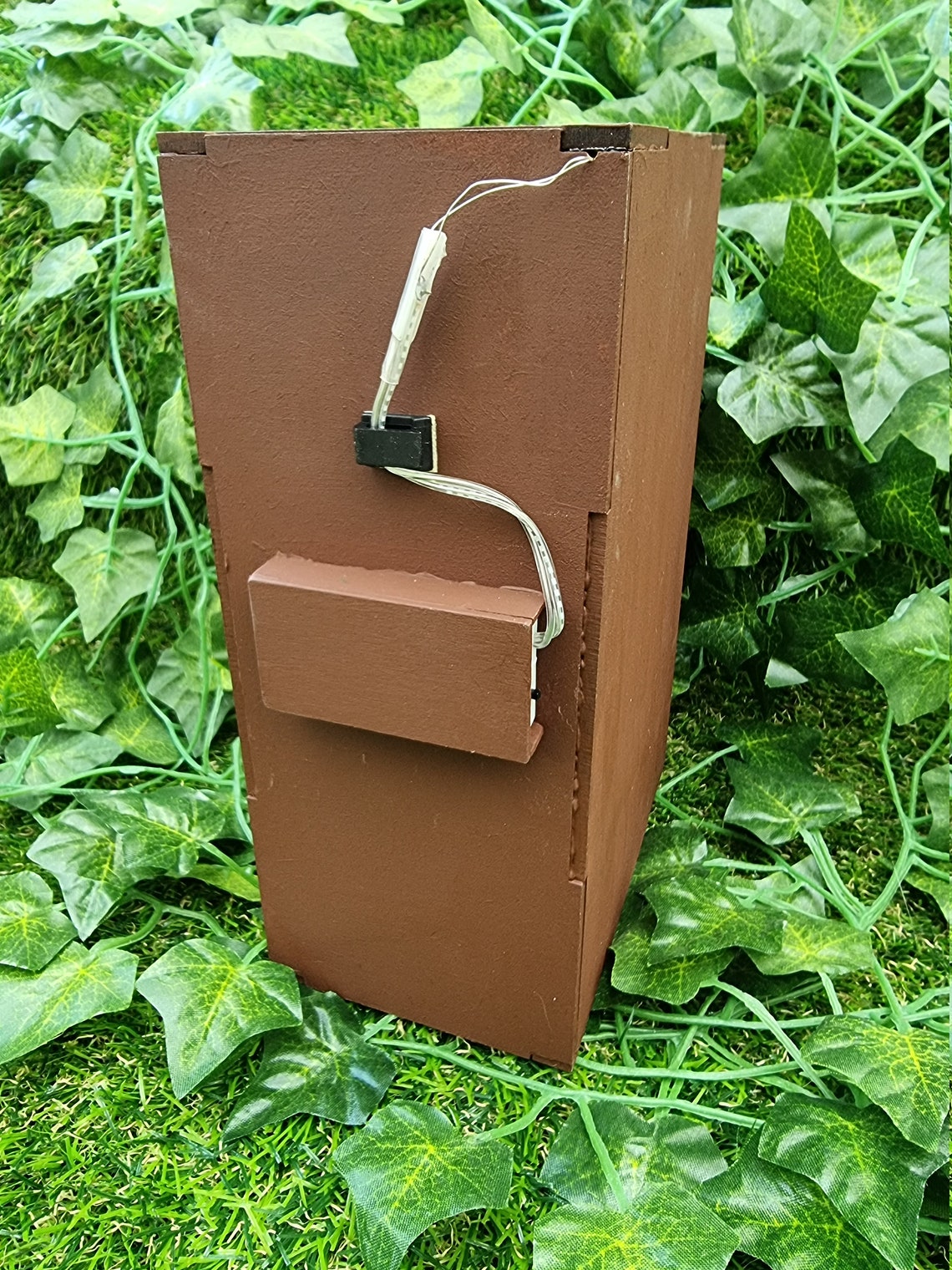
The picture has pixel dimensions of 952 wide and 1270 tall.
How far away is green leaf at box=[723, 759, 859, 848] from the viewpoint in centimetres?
108

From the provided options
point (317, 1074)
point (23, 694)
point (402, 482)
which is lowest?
point (317, 1074)

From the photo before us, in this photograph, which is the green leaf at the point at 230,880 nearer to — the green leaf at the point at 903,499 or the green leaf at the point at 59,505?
the green leaf at the point at 59,505

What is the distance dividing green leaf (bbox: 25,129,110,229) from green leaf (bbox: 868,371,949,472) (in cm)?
98

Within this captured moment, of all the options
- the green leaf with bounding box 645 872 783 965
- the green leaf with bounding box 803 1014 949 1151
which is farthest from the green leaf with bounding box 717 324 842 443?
the green leaf with bounding box 803 1014 949 1151

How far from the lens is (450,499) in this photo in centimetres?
66

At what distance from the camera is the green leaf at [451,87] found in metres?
1.06

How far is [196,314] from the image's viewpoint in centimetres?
68

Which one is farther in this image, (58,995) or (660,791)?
(660,791)

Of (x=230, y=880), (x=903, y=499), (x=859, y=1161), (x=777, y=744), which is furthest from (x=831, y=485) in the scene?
(x=230, y=880)

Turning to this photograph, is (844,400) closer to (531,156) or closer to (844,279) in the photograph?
(844,279)

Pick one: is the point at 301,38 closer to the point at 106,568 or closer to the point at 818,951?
the point at 106,568

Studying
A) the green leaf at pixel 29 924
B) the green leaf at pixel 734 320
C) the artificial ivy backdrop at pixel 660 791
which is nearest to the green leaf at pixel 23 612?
the artificial ivy backdrop at pixel 660 791

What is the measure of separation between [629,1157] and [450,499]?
53 cm

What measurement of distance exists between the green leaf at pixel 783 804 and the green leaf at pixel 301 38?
93 centimetres
